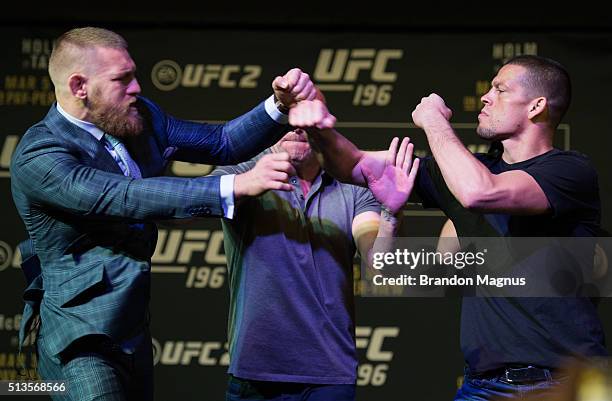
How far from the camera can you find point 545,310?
9.88 feet

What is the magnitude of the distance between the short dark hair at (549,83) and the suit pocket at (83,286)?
1.38 metres

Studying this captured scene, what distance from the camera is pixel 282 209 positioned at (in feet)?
10.9

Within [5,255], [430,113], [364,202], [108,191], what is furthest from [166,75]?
[108,191]

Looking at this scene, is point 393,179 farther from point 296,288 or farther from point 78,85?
point 78,85

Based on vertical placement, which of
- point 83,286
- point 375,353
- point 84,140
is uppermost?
point 84,140

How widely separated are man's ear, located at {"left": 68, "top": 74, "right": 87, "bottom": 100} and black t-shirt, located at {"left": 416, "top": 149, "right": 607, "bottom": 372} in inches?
45.2

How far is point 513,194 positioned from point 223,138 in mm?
913

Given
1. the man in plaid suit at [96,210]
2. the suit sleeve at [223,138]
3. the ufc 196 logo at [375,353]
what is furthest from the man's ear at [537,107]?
the ufc 196 logo at [375,353]

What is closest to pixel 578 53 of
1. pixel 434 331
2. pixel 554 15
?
pixel 554 15

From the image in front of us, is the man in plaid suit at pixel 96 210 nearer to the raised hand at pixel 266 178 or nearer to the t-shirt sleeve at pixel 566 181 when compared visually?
the raised hand at pixel 266 178

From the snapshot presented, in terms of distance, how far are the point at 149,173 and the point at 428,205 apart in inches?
33.6

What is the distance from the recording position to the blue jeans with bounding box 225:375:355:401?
3.24 metres

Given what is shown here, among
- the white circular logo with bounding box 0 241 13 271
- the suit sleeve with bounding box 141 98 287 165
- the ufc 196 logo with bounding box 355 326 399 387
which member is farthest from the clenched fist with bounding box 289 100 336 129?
the white circular logo with bounding box 0 241 13 271

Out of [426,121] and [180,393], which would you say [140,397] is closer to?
[426,121]
